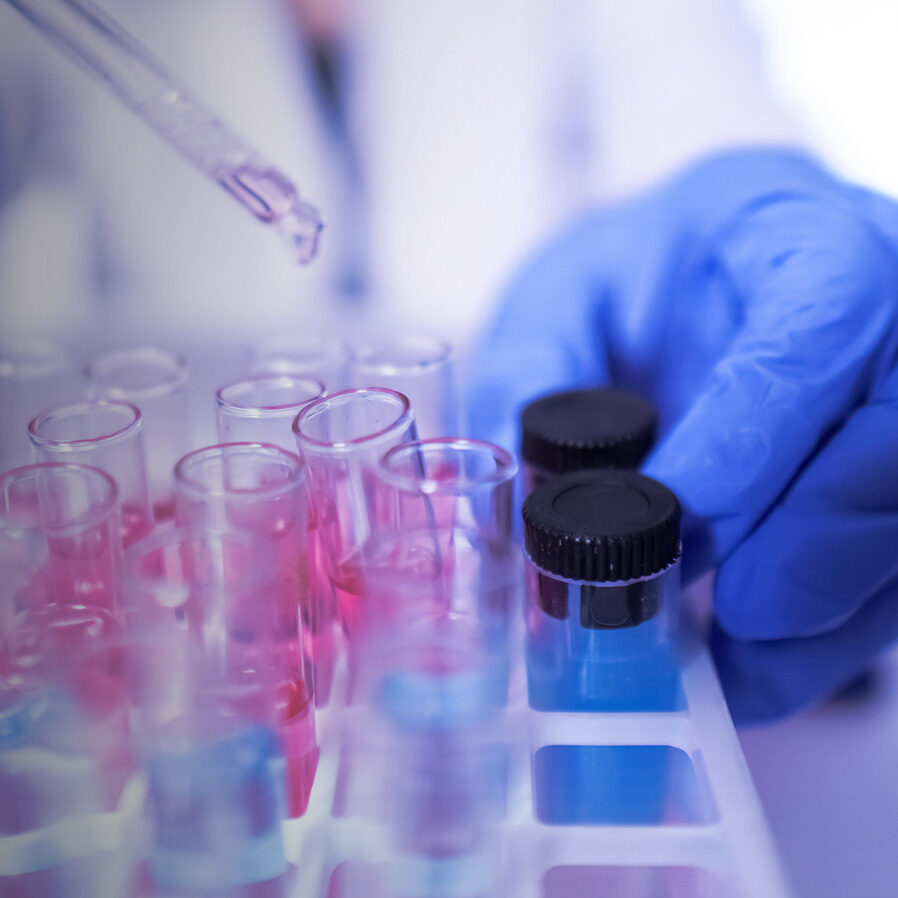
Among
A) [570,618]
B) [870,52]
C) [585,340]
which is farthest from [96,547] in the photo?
[870,52]

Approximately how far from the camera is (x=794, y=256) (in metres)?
1.08

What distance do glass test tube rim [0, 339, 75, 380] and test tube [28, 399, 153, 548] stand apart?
0.90 ft

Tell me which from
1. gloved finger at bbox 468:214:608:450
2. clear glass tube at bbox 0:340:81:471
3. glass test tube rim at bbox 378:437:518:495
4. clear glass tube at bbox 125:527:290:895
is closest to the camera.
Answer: clear glass tube at bbox 125:527:290:895

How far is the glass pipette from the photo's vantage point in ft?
3.02

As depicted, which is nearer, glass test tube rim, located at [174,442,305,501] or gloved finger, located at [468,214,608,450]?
glass test tube rim, located at [174,442,305,501]

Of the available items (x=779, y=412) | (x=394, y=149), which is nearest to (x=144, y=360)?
(x=779, y=412)

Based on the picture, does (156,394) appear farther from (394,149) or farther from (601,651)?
(394,149)

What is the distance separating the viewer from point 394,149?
160 cm

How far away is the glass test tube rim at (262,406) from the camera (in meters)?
0.80

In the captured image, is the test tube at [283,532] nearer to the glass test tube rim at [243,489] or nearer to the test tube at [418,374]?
the glass test tube rim at [243,489]

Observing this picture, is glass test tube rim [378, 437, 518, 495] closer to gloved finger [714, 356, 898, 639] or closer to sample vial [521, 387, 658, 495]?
sample vial [521, 387, 658, 495]

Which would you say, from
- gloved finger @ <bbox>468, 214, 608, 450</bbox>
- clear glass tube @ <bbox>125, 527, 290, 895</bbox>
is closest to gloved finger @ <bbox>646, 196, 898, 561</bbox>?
gloved finger @ <bbox>468, 214, 608, 450</bbox>

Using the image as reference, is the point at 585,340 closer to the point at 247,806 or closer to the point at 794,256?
the point at 794,256

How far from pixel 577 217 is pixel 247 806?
1.28 meters
